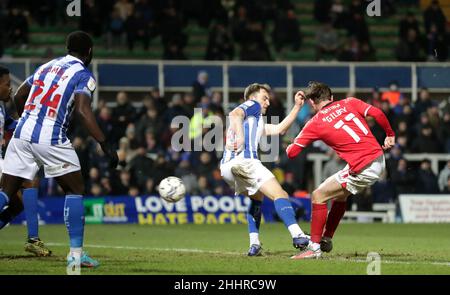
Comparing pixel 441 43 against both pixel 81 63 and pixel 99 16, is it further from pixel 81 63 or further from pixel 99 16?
pixel 81 63

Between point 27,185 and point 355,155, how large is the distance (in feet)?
14.5

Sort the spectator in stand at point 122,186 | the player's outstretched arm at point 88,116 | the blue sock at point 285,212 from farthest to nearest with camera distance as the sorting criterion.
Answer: the spectator in stand at point 122,186 < the blue sock at point 285,212 < the player's outstretched arm at point 88,116

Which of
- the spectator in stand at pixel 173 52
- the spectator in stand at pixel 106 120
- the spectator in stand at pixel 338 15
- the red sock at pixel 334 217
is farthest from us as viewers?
the spectator in stand at pixel 338 15

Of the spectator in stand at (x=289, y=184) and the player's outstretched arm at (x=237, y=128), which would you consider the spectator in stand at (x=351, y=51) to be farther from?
the player's outstretched arm at (x=237, y=128)

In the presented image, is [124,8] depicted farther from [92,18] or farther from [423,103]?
[423,103]

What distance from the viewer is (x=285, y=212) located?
12.7 m

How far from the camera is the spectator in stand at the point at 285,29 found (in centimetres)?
2861

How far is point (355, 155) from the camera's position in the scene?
12695 millimetres


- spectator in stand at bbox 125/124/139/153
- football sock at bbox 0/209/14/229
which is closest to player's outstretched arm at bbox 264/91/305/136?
football sock at bbox 0/209/14/229

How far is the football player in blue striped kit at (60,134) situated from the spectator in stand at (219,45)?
53.6 ft

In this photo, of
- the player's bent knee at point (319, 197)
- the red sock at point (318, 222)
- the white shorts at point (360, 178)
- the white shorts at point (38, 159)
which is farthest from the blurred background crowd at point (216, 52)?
the white shorts at point (38, 159)

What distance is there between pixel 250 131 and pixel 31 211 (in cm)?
309

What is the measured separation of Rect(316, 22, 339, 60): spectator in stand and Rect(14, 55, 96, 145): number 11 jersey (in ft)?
58.9

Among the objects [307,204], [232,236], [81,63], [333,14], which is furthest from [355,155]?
[333,14]
